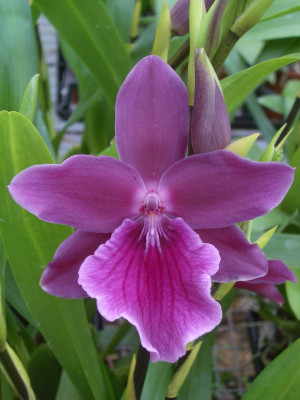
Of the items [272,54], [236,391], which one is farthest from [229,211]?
[236,391]

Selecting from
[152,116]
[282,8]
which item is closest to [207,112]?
[152,116]

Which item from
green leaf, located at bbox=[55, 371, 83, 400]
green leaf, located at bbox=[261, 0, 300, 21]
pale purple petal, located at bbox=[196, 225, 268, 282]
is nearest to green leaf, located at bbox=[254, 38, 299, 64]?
green leaf, located at bbox=[261, 0, 300, 21]

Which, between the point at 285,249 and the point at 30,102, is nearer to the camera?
the point at 30,102

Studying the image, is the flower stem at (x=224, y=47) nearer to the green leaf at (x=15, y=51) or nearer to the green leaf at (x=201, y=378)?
Answer: the green leaf at (x=15, y=51)

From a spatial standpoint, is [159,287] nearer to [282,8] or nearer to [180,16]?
[180,16]

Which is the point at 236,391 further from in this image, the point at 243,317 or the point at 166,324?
the point at 166,324

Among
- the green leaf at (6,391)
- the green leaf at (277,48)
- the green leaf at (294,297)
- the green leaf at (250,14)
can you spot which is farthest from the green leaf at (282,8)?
the green leaf at (6,391)

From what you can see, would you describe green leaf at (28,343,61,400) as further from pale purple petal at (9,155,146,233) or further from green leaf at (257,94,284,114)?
green leaf at (257,94,284,114)
